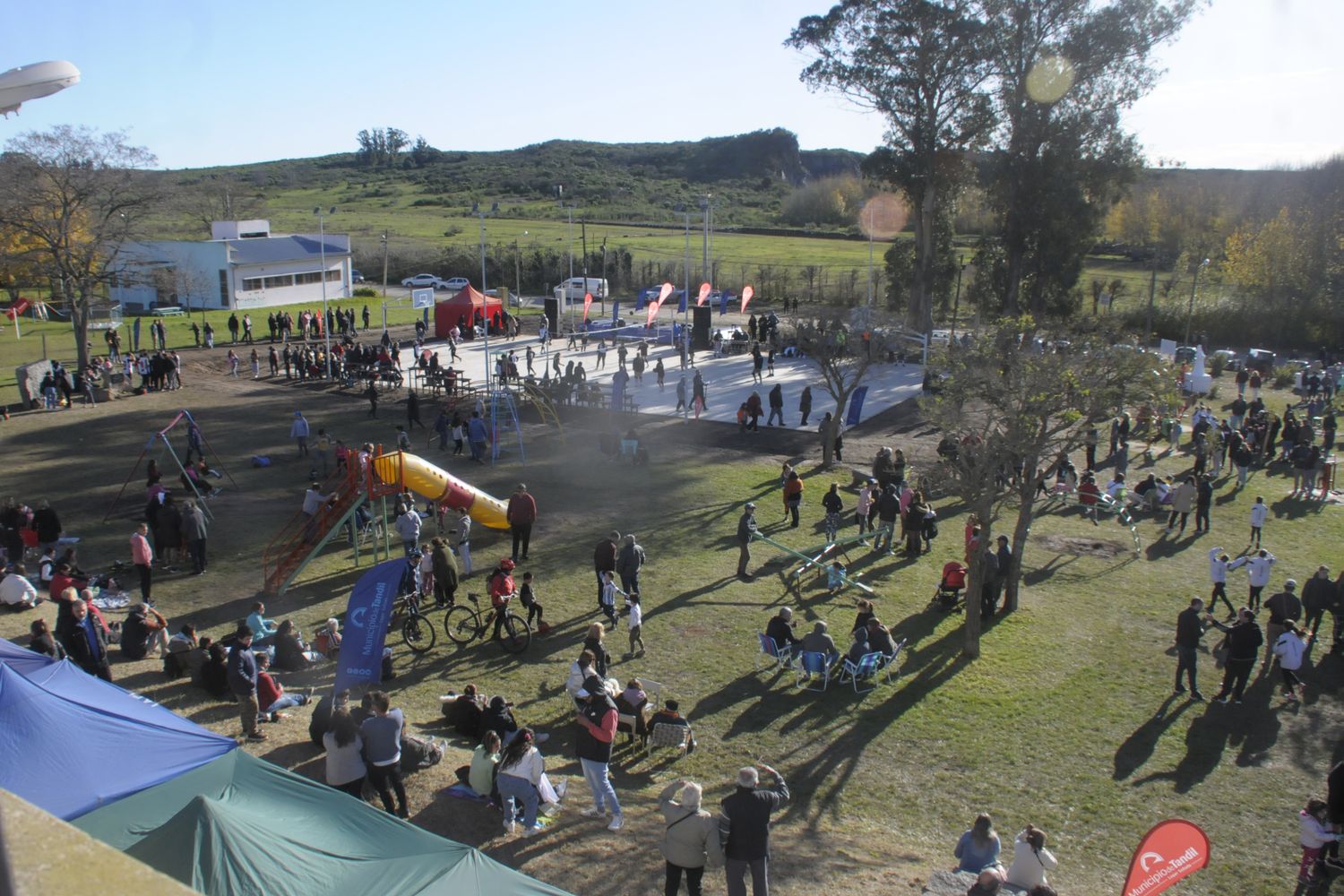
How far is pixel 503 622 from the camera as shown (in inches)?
551

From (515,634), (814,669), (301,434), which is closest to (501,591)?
(515,634)

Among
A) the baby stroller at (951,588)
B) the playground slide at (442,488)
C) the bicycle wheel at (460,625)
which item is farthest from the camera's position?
the playground slide at (442,488)

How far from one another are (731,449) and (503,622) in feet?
42.5

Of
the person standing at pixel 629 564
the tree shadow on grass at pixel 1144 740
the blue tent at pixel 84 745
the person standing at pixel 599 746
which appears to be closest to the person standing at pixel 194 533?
the person standing at pixel 629 564

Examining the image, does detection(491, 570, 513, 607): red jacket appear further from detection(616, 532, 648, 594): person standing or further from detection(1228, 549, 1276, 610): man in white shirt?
detection(1228, 549, 1276, 610): man in white shirt

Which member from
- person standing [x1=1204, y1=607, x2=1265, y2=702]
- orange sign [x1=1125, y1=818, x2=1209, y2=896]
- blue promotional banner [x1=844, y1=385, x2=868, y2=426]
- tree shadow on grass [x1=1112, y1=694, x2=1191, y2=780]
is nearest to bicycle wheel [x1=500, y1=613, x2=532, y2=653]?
tree shadow on grass [x1=1112, y1=694, x2=1191, y2=780]

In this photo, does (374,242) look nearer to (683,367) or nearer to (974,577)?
(683,367)

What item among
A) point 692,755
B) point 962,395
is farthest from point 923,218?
point 692,755

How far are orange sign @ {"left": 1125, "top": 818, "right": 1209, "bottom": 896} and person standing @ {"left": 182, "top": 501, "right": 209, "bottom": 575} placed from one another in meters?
14.9

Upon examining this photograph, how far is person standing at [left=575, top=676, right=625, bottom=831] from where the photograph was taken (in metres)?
9.12

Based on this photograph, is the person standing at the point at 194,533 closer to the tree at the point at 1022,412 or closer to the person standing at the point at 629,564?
the person standing at the point at 629,564

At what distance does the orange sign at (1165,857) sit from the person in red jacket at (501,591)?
8.99m

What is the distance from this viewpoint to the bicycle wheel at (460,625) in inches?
563

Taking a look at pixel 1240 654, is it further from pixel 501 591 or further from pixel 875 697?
pixel 501 591
